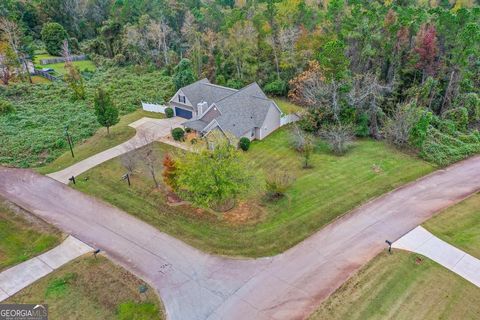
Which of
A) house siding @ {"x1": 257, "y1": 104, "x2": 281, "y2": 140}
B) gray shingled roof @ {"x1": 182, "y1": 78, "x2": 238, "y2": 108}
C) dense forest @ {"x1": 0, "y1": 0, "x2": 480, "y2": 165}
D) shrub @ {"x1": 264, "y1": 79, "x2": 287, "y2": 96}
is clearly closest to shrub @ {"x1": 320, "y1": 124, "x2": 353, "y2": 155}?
dense forest @ {"x1": 0, "y1": 0, "x2": 480, "y2": 165}

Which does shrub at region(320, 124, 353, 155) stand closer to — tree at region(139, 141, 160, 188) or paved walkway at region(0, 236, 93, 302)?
tree at region(139, 141, 160, 188)

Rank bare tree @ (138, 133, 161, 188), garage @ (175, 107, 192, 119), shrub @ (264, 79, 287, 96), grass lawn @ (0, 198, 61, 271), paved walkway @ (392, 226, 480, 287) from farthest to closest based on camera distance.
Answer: shrub @ (264, 79, 287, 96) → garage @ (175, 107, 192, 119) → bare tree @ (138, 133, 161, 188) → grass lawn @ (0, 198, 61, 271) → paved walkway @ (392, 226, 480, 287)

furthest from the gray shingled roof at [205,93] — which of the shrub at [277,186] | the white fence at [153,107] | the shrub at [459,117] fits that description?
the shrub at [459,117]

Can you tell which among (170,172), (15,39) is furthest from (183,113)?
(15,39)

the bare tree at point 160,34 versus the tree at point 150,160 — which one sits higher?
the bare tree at point 160,34

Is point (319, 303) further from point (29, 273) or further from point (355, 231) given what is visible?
→ point (29, 273)

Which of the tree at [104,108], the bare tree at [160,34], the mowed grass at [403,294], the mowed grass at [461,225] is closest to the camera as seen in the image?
the mowed grass at [403,294]

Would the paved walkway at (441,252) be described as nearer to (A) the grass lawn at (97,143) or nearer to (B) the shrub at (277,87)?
(A) the grass lawn at (97,143)
